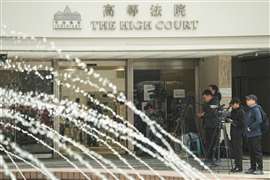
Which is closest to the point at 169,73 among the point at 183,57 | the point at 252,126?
the point at 183,57

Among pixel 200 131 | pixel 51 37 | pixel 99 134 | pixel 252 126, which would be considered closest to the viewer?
pixel 252 126

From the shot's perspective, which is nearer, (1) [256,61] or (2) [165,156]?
(2) [165,156]

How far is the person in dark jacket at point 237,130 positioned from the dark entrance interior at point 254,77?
11.0ft

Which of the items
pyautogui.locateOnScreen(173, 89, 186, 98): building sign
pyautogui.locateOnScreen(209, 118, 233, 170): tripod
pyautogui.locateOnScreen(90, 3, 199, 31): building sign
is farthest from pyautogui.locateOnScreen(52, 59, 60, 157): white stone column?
pyautogui.locateOnScreen(209, 118, 233, 170): tripod

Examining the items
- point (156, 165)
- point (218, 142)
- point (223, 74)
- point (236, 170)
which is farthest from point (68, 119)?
point (236, 170)

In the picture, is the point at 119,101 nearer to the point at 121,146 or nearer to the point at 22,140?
the point at 121,146

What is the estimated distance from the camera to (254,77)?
16.0m

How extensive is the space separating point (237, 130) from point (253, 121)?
38 cm

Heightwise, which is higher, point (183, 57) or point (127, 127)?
point (183, 57)

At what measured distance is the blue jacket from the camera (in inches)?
437

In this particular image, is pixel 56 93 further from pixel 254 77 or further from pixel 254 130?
pixel 254 130

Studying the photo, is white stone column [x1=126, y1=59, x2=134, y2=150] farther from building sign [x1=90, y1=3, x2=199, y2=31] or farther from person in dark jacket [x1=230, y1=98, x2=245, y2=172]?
person in dark jacket [x1=230, y1=98, x2=245, y2=172]

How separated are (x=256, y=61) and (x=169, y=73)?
2238mm

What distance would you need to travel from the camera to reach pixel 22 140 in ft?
49.7
